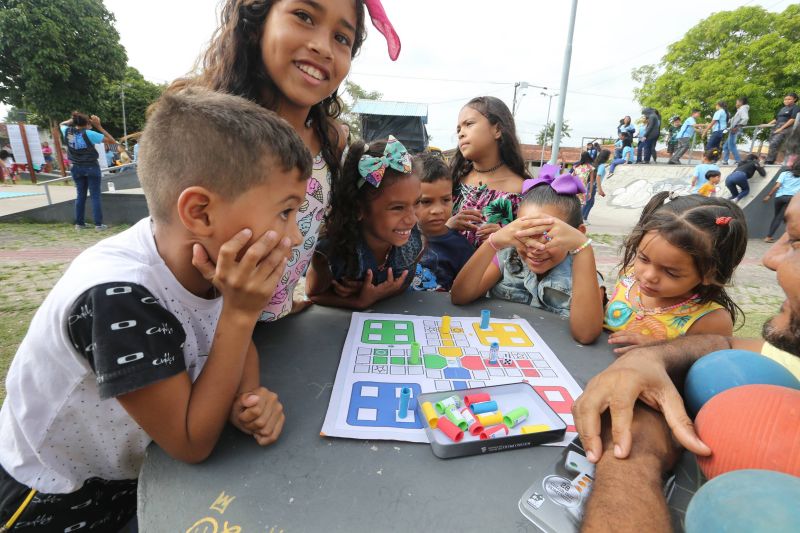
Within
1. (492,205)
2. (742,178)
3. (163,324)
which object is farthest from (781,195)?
(163,324)

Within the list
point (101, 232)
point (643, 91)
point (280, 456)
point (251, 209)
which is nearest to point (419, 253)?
point (251, 209)

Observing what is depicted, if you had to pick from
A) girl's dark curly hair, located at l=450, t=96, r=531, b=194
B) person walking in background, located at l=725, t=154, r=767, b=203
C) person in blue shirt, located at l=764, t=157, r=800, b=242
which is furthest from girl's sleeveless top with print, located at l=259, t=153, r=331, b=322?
person walking in background, located at l=725, t=154, r=767, b=203

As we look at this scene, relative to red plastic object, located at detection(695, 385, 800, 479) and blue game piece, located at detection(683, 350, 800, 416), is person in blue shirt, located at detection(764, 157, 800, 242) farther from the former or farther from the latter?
red plastic object, located at detection(695, 385, 800, 479)

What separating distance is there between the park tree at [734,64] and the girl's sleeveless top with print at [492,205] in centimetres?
2620

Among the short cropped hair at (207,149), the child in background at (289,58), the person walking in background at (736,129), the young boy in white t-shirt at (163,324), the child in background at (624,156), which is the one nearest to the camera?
the young boy in white t-shirt at (163,324)

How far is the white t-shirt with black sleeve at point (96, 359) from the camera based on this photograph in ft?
2.35

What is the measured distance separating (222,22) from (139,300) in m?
1.10

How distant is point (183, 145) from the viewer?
33.4 inches

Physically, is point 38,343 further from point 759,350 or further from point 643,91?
point 643,91

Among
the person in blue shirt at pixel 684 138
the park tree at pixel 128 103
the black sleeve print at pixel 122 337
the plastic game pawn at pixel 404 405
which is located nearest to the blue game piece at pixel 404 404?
the plastic game pawn at pixel 404 405

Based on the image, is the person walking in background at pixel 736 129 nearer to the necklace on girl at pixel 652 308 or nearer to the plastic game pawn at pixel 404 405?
the necklace on girl at pixel 652 308

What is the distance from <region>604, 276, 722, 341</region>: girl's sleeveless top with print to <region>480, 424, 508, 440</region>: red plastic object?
835mm

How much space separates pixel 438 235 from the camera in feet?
7.33

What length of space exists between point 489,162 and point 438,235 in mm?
642
